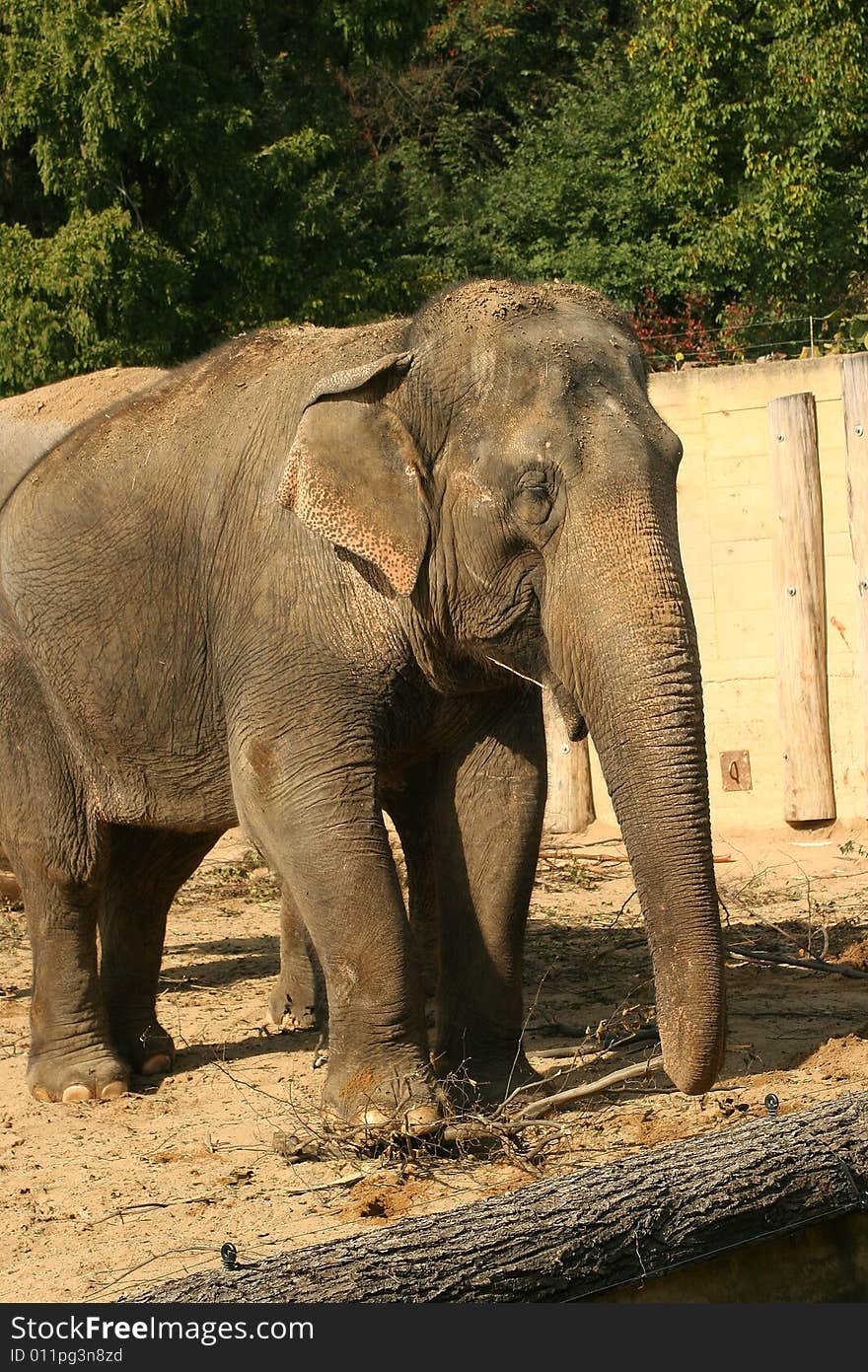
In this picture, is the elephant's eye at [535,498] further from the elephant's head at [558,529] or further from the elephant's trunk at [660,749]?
the elephant's trunk at [660,749]

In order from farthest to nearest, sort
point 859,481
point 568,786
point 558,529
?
point 568,786 < point 859,481 < point 558,529

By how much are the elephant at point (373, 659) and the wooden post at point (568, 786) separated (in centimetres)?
530

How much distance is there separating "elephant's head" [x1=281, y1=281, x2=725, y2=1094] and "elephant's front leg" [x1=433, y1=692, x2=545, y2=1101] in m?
0.45

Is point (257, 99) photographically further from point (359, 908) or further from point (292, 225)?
point (359, 908)

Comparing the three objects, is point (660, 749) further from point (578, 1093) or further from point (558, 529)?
point (578, 1093)

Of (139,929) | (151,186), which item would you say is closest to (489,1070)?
(139,929)

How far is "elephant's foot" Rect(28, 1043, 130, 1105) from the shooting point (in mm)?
6414

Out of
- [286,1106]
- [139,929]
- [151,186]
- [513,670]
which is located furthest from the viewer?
[151,186]

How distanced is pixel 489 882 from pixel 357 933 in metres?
0.58

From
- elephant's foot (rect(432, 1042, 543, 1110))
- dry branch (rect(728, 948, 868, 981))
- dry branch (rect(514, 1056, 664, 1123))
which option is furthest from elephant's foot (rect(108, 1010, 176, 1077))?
dry branch (rect(728, 948, 868, 981))

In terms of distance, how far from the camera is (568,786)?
11.9 m

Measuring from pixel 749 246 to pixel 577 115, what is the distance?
17.2ft

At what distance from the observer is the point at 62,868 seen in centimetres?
642

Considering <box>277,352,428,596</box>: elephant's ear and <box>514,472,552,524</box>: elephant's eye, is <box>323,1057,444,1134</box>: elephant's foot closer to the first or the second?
<box>277,352,428,596</box>: elephant's ear
